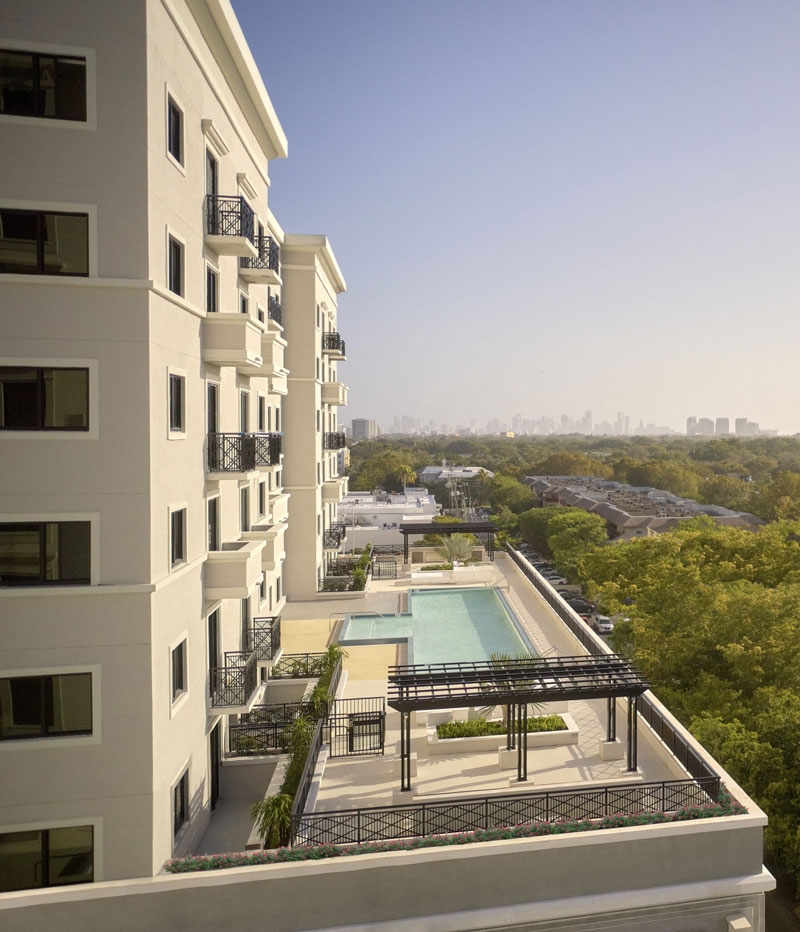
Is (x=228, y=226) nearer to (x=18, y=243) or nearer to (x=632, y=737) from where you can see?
(x=18, y=243)

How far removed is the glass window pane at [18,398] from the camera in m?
8.77

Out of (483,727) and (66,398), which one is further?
(483,727)

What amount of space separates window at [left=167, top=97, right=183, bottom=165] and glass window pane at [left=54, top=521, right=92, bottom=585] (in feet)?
20.4

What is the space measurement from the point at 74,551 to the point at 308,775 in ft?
21.0

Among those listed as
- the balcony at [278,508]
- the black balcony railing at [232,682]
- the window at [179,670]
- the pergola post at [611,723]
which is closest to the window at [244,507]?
the balcony at [278,508]

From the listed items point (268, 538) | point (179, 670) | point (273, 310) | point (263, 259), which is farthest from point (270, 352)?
point (179, 670)

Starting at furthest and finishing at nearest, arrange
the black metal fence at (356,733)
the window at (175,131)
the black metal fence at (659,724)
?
the black metal fence at (356,733)
the black metal fence at (659,724)
the window at (175,131)

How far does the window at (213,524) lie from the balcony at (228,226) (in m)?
5.13

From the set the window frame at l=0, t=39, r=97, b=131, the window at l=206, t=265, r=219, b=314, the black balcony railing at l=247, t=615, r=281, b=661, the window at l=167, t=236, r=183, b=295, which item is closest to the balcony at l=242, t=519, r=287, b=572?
the black balcony railing at l=247, t=615, r=281, b=661

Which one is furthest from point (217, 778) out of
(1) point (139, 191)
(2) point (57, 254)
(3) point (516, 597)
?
(3) point (516, 597)

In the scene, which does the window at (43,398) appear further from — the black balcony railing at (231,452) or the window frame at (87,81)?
the window frame at (87,81)

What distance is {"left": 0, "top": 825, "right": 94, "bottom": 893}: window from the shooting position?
9.10 m

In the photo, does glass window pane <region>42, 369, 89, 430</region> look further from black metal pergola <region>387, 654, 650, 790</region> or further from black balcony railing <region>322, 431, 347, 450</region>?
black balcony railing <region>322, 431, 347, 450</region>

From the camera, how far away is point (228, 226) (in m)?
12.5
